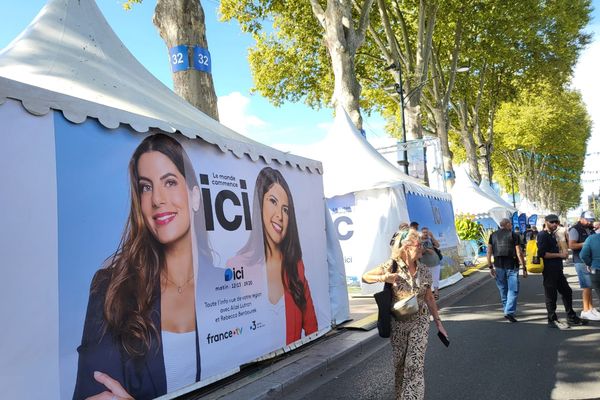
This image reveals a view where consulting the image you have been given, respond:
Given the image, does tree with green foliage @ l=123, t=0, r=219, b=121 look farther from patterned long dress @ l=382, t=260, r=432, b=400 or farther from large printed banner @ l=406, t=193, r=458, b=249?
large printed banner @ l=406, t=193, r=458, b=249

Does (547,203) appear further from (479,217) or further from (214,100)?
(214,100)

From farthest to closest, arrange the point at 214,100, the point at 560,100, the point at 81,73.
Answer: the point at 560,100 < the point at 214,100 < the point at 81,73

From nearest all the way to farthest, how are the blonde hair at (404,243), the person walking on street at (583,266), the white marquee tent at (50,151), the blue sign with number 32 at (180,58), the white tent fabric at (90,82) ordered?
the white marquee tent at (50,151) < the white tent fabric at (90,82) < the blonde hair at (404,243) < the blue sign with number 32 at (180,58) < the person walking on street at (583,266)

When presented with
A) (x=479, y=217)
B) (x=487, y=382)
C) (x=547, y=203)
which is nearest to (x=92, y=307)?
(x=487, y=382)

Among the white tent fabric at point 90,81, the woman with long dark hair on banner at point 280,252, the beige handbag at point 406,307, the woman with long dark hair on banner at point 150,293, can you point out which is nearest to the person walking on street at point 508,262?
the woman with long dark hair on banner at point 280,252

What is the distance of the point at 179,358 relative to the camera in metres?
4.48

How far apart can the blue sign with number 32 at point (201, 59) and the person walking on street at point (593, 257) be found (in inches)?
243

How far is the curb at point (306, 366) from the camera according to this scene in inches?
190

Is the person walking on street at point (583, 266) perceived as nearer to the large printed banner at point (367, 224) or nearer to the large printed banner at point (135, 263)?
the large printed banner at point (367, 224)

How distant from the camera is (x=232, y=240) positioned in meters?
5.36

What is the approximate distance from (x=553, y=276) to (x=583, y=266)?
80 centimetres

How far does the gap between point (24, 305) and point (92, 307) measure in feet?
1.77

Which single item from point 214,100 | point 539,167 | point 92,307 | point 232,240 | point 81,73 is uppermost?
point 539,167

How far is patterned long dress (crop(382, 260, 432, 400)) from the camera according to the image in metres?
3.82
